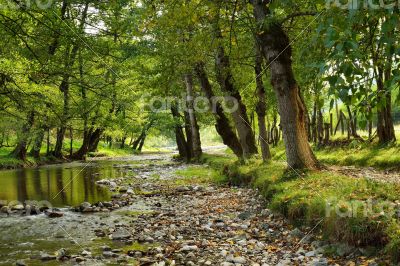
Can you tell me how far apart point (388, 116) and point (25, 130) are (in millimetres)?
21650

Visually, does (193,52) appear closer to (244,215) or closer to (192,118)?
(244,215)

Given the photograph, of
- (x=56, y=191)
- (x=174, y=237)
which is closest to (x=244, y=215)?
(x=174, y=237)

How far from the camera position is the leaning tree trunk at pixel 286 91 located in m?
12.2

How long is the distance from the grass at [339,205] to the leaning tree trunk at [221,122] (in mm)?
10487

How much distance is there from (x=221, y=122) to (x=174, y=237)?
15598 mm

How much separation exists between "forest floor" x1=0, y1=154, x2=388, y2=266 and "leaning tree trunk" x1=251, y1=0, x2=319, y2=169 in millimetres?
1881

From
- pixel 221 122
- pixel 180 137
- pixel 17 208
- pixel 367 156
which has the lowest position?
pixel 17 208

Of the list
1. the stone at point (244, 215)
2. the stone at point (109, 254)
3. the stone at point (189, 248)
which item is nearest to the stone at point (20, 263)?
the stone at point (109, 254)

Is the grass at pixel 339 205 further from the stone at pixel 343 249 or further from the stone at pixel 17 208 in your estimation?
the stone at pixel 17 208

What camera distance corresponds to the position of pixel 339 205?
7.32 m

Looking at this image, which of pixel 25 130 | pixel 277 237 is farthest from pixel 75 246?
pixel 25 130

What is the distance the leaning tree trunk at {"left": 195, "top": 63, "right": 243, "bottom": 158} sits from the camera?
2275 centimetres

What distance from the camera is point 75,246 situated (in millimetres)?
8289

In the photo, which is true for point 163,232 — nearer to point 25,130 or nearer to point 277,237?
point 277,237
